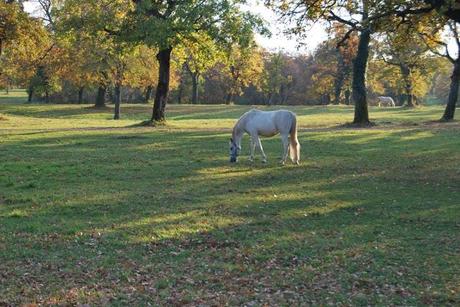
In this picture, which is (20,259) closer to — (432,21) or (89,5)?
(432,21)

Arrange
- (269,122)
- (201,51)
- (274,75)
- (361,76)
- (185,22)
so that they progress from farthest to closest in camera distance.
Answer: (274,75)
(201,51)
(361,76)
(185,22)
(269,122)

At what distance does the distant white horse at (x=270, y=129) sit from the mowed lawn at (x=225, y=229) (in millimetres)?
627

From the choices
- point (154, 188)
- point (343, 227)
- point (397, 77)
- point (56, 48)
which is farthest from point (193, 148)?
point (397, 77)

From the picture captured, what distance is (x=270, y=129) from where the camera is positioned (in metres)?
20.4

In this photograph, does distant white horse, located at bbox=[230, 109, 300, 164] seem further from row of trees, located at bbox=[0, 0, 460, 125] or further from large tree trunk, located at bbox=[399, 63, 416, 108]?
large tree trunk, located at bbox=[399, 63, 416, 108]

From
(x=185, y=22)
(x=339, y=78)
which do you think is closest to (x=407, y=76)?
(x=339, y=78)

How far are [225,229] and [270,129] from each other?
9847mm

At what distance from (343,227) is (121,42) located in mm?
23847

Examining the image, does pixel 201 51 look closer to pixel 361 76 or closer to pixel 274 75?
pixel 361 76

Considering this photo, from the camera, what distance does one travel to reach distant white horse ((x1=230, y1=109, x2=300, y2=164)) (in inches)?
780

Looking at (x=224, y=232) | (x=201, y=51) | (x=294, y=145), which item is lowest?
(x=224, y=232)

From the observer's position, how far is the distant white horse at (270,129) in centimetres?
1981

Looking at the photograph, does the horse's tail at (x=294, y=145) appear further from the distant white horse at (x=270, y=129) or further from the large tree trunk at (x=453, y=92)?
the large tree trunk at (x=453, y=92)

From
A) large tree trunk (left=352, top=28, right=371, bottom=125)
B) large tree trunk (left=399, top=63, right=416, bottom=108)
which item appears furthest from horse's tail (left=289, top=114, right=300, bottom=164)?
large tree trunk (left=399, top=63, right=416, bottom=108)
